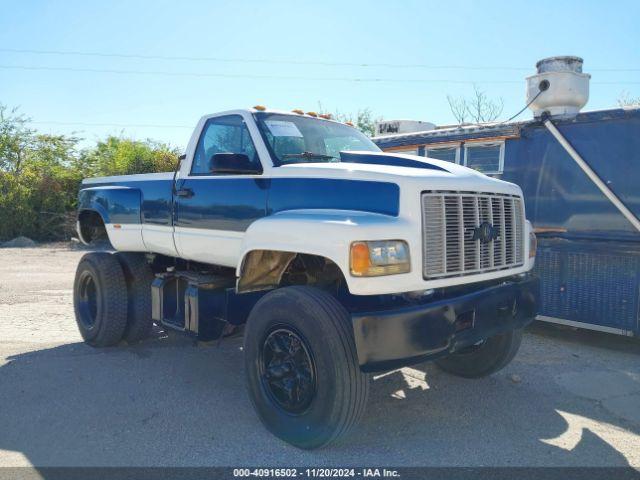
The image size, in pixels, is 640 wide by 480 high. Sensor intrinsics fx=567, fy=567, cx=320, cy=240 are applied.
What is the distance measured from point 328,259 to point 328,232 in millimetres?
375

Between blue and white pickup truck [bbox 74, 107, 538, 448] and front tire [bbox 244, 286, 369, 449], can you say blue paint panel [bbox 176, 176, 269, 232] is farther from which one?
front tire [bbox 244, 286, 369, 449]

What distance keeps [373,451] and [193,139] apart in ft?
10.1

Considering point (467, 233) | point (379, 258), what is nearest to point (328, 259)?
point (379, 258)

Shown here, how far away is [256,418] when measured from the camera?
4137mm

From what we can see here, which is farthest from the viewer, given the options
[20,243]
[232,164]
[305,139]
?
[20,243]

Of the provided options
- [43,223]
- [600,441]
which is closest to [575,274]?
[600,441]

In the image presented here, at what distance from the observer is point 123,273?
589 cm

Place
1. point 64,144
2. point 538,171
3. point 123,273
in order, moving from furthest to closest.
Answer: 1. point 64,144
2. point 538,171
3. point 123,273

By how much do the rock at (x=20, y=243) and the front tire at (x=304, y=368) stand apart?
1725 centimetres

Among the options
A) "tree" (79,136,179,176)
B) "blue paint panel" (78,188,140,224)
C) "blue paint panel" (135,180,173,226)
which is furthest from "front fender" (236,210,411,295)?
"tree" (79,136,179,176)

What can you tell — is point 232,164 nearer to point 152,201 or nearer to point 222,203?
point 222,203

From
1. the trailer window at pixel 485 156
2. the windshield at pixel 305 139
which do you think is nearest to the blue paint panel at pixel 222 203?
the windshield at pixel 305 139

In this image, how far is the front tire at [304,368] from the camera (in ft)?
10.9

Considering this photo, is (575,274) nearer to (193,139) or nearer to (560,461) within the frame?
(560,461)
